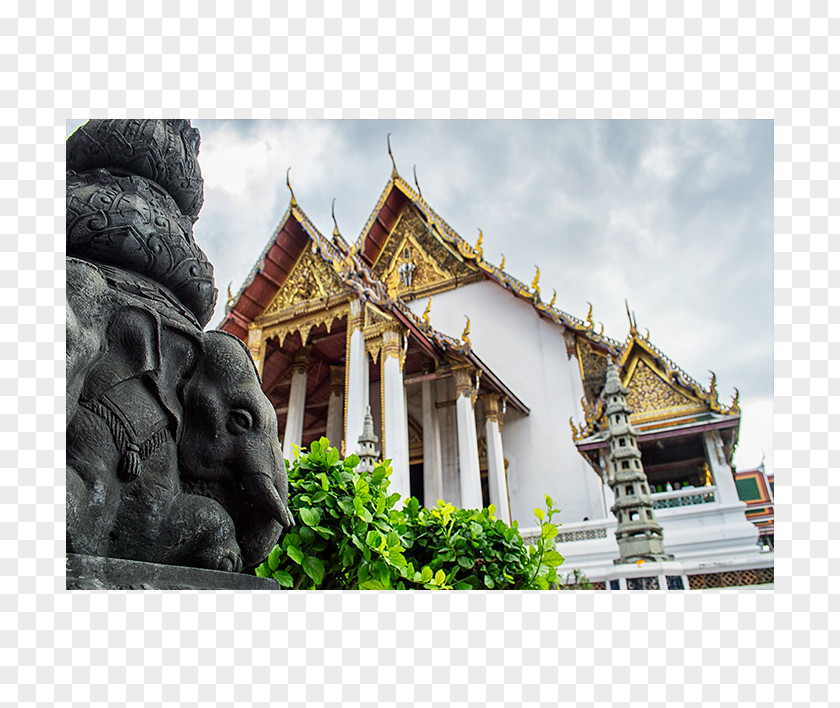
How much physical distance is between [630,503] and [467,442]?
2.61m

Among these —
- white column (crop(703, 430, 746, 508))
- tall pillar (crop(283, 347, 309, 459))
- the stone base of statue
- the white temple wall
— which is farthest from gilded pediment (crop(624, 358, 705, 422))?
the stone base of statue

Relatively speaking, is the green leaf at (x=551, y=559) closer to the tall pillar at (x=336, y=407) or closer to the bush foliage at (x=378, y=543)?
the bush foliage at (x=378, y=543)

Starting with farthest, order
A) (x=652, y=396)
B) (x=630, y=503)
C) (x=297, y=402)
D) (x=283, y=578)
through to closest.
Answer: (x=297, y=402), (x=652, y=396), (x=630, y=503), (x=283, y=578)

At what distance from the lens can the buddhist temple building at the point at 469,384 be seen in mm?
5406

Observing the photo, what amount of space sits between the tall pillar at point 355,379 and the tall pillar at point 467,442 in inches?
44.2

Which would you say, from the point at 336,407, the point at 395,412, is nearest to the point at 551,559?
the point at 395,412

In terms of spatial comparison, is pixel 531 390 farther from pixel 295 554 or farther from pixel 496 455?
pixel 295 554

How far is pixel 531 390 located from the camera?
7.66m

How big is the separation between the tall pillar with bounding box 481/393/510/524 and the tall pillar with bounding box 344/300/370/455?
1848 mm

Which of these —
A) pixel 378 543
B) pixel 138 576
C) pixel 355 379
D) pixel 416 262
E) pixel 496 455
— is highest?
pixel 416 262

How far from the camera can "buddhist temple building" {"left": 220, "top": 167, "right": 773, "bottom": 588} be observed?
541cm

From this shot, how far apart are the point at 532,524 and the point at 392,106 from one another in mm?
5942

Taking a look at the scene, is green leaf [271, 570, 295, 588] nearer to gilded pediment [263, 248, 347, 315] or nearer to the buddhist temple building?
the buddhist temple building

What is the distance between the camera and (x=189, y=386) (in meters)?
1.09
